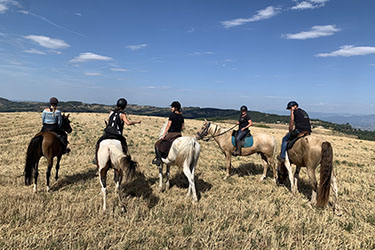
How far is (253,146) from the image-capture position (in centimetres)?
1012

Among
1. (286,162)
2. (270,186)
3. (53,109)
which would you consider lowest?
(270,186)

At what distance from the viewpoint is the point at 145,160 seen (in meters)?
12.3

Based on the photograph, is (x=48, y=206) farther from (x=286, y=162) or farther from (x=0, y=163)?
(x=286, y=162)

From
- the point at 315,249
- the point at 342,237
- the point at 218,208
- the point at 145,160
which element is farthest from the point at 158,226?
the point at 145,160

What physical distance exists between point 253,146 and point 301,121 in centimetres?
286

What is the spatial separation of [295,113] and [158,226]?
6.20m

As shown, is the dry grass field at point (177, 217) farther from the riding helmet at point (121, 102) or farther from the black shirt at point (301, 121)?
the riding helmet at point (121, 102)

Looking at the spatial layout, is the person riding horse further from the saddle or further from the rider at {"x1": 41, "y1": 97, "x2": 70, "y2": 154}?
the saddle

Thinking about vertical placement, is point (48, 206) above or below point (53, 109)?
below

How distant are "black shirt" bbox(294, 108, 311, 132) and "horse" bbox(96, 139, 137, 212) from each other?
599cm

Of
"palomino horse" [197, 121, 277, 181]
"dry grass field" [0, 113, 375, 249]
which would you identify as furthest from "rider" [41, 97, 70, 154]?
"palomino horse" [197, 121, 277, 181]

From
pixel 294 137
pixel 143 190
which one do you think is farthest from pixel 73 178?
pixel 294 137

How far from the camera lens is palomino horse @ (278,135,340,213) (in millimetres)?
6652

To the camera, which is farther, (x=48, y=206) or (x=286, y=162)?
(x=286, y=162)
